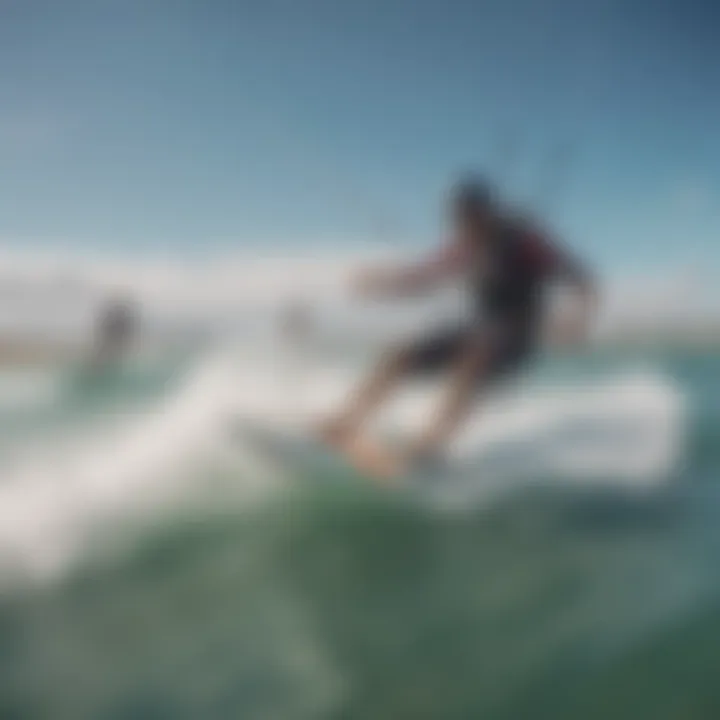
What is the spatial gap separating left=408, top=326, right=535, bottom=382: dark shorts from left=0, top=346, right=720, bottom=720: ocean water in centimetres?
4

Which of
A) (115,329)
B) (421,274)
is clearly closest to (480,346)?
(421,274)

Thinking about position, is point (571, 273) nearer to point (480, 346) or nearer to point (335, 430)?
point (480, 346)

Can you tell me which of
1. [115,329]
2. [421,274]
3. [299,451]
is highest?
[115,329]

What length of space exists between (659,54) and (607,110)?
0.14m

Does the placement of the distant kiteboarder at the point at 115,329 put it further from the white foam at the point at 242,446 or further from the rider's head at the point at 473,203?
the rider's head at the point at 473,203

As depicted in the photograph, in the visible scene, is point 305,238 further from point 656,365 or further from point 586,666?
point 586,666

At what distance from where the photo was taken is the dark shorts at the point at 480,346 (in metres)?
1.47

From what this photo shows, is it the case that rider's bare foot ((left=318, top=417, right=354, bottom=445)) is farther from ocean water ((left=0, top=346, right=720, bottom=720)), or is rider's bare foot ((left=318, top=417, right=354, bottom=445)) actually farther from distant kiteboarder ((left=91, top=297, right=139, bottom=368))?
distant kiteboarder ((left=91, top=297, right=139, bottom=368))

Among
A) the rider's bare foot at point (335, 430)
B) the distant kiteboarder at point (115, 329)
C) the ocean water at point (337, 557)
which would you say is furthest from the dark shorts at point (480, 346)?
the distant kiteboarder at point (115, 329)

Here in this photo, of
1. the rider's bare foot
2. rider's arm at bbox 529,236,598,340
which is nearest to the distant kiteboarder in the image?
the rider's bare foot

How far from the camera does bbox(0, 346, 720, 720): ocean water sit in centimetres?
137

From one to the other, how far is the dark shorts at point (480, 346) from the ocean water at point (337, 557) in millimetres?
41

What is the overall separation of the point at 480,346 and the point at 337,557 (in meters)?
0.41

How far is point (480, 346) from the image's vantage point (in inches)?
58.0
